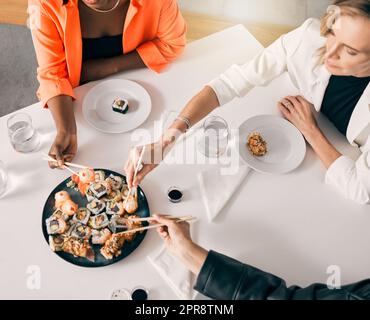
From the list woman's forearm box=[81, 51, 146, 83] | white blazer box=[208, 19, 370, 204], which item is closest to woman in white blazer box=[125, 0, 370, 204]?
white blazer box=[208, 19, 370, 204]

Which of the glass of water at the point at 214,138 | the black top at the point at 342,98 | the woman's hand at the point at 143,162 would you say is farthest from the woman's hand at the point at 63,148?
the black top at the point at 342,98

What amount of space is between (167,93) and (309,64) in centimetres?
57

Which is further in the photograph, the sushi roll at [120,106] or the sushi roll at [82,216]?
the sushi roll at [120,106]

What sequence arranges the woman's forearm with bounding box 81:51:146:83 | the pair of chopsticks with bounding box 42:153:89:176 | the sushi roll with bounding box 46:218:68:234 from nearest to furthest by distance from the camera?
1. the sushi roll with bounding box 46:218:68:234
2. the pair of chopsticks with bounding box 42:153:89:176
3. the woman's forearm with bounding box 81:51:146:83

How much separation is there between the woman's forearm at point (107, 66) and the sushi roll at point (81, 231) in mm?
651

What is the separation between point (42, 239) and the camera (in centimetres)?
129

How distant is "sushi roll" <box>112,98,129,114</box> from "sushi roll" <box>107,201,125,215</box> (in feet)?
1.26

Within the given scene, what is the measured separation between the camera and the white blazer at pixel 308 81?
1406mm

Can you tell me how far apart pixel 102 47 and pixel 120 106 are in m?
0.33

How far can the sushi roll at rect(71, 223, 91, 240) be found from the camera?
4.23ft

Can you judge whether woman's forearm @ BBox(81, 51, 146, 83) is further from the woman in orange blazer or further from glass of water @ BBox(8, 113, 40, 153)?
glass of water @ BBox(8, 113, 40, 153)

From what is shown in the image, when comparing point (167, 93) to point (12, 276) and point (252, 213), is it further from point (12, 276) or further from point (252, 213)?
point (12, 276)

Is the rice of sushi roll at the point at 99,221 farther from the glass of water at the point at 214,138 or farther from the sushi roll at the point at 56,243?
the glass of water at the point at 214,138

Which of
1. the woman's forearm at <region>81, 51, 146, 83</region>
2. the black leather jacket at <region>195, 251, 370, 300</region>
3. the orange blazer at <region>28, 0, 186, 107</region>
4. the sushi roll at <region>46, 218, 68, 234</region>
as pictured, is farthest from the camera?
the woman's forearm at <region>81, 51, 146, 83</region>
